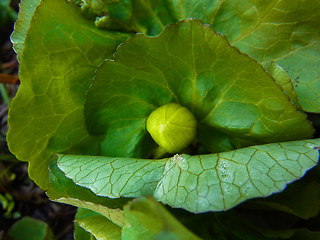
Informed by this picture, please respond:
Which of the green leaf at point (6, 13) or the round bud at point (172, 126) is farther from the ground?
the green leaf at point (6, 13)

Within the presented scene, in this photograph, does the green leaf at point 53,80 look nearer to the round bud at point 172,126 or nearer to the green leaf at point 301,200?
the round bud at point 172,126

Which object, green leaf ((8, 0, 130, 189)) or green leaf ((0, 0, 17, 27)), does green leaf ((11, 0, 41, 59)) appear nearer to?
green leaf ((8, 0, 130, 189))

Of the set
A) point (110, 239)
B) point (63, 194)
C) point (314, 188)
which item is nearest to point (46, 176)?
point (63, 194)

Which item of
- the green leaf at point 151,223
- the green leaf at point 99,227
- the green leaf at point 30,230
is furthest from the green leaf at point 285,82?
the green leaf at point 30,230

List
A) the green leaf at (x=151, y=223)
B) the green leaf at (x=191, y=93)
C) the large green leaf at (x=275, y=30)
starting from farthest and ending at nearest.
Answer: the large green leaf at (x=275, y=30) < the green leaf at (x=191, y=93) < the green leaf at (x=151, y=223)

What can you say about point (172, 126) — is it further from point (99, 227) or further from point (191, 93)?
point (99, 227)

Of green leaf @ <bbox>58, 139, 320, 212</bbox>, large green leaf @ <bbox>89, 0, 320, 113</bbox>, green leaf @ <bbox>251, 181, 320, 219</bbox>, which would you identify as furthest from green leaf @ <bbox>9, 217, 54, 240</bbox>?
large green leaf @ <bbox>89, 0, 320, 113</bbox>
